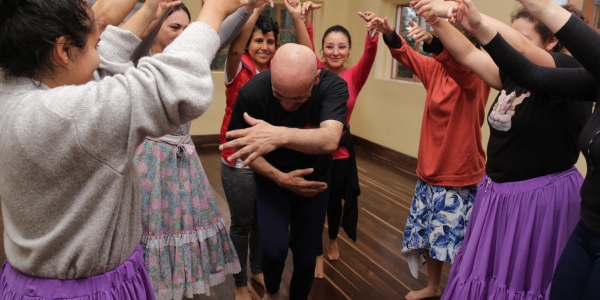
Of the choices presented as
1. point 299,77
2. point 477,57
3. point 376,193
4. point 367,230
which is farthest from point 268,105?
point 376,193

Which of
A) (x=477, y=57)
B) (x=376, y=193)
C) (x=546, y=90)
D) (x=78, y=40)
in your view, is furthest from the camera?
(x=376, y=193)

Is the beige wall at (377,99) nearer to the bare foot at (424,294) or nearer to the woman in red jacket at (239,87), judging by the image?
the bare foot at (424,294)

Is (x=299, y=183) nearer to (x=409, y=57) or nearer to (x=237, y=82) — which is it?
(x=237, y=82)

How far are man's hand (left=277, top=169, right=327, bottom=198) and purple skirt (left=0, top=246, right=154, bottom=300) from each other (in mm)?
801

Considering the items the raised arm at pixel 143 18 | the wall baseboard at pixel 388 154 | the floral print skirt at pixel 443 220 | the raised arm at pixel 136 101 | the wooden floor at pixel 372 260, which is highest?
the raised arm at pixel 143 18

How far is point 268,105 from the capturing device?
6.47 feet

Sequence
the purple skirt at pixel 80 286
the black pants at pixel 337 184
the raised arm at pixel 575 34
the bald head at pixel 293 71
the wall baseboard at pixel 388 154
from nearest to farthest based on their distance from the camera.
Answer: the purple skirt at pixel 80 286 < the raised arm at pixel 575 34 < the bald head at pixel 293 71 < the black pants at pixel 337 184 < the wall baseboard at pixel 388 154

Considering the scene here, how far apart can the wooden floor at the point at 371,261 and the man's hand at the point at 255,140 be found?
1362mm

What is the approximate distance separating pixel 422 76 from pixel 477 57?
0.65 metres

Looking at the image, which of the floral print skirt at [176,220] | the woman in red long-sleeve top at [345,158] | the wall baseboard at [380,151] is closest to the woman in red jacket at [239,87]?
the floral print skirt at [176,220]

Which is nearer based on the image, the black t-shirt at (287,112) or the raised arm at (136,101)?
the raised arm at (136,101)

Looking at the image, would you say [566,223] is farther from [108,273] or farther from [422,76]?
[108,273]

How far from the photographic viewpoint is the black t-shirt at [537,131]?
1755mm

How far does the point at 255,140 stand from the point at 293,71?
37 centimetres
